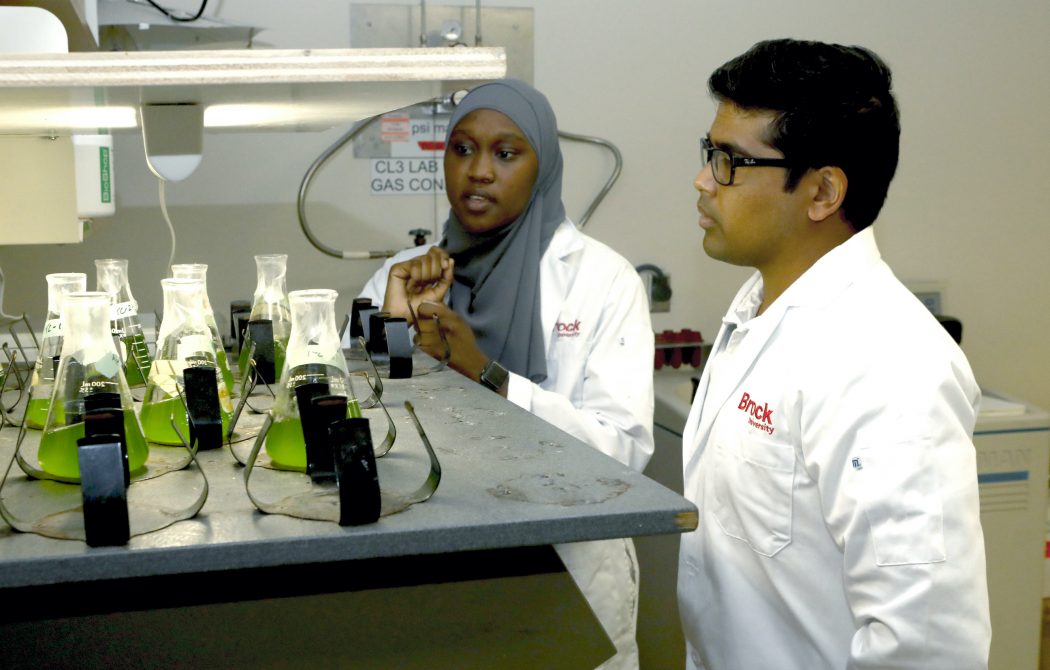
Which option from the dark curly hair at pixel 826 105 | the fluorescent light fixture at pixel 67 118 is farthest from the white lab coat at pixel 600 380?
the fluorescent light fixture at pixel 67 118

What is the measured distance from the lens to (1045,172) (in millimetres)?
3262

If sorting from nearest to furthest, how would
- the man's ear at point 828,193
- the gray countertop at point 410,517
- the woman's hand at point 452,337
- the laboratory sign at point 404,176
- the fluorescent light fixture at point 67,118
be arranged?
the gray countertop at point 410,517
the fluorescent light fixture at point 67,118
the man's ear at point 828,193
the woman's hand at point 452,337
the laboratory sign at point 404,176

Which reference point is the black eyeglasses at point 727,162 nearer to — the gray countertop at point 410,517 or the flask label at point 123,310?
the gray countertop at point 410,517

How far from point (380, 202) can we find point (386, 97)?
5.95 ft

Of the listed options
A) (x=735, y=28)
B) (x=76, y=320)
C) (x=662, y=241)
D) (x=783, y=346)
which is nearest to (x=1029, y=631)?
(x=662, y=241)

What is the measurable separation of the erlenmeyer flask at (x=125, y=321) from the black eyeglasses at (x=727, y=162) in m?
0.77

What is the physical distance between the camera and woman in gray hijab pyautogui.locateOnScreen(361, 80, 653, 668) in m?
1.82

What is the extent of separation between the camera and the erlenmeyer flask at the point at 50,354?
1014 mm

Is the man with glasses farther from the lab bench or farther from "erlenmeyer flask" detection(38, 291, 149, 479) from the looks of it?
"erlenmeyer flask" detection(38, 291, 149, 479)

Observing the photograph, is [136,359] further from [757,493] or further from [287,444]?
[757,493]

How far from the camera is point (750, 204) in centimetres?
133

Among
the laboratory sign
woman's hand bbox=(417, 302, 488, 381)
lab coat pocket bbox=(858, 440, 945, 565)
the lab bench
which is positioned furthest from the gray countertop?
the laboratory sign

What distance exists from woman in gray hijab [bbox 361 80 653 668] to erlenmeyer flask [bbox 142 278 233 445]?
0.69 meters

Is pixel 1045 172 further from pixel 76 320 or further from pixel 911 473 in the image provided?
pixel 76 320
